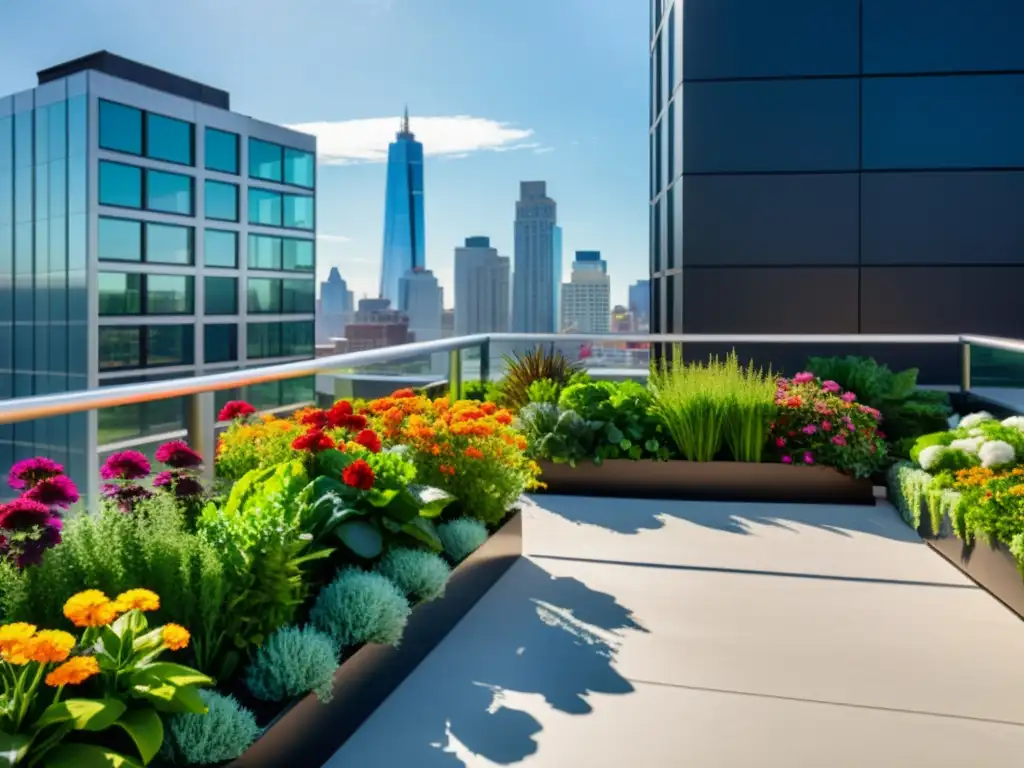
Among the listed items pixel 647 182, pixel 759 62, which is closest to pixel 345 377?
pixel 759 62

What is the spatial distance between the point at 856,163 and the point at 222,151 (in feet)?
182

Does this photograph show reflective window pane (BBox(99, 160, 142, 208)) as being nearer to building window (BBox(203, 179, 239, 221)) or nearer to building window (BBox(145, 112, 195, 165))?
building window (BBox(145, 112, 195, 165))

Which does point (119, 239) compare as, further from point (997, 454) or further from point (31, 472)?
point (31, 472)

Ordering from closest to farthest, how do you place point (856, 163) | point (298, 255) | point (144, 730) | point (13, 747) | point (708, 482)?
point (13, 747)
point (144, 730)
point (708, 482)
point (856, 163)
point (298, 255)

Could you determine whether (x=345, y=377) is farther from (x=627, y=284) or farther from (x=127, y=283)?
(x=127, y=283)

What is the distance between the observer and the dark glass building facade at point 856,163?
773cm

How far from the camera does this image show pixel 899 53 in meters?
7.75

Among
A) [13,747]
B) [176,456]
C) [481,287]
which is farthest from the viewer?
[481,287]

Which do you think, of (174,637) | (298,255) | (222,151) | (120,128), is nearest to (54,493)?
(174,637)

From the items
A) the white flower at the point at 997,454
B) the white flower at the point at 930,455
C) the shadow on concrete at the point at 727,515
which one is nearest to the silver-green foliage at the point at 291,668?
the shadow on concrete at the point at 727,515

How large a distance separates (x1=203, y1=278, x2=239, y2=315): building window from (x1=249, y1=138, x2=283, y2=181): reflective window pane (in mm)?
7546

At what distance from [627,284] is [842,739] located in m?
18.9

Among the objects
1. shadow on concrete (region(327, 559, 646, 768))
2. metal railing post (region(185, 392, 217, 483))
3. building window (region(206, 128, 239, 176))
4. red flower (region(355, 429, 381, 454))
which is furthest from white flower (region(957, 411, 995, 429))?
building window (region(206, 128, 239, 176))

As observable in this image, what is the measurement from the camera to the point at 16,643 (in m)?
1.46
